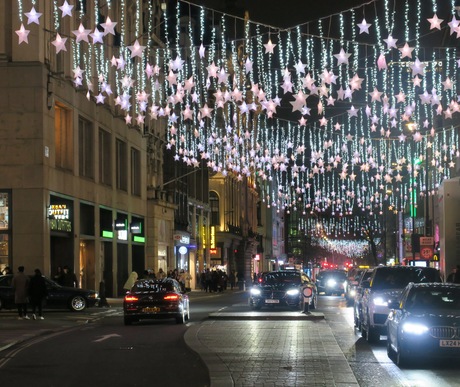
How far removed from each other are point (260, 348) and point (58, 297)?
19.1 m

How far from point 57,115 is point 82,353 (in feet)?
84.8

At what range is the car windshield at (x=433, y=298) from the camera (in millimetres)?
16734

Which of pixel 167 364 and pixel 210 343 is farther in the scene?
pixel 210 343

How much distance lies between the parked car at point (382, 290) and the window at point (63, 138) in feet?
74.9

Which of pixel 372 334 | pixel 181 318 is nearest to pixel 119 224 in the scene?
pixel 181 318

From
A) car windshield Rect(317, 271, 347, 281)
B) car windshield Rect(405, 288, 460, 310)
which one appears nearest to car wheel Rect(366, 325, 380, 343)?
car windshield Rect(405, 288, 460, 310)

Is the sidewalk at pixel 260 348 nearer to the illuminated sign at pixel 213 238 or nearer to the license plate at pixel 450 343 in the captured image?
the license plate at pixel 450 343

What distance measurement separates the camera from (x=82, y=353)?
19.3 m

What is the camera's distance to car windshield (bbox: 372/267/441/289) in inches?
901

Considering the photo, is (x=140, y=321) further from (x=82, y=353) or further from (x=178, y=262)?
(x=178, y=262)

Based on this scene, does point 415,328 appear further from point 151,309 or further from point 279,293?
point 279,293

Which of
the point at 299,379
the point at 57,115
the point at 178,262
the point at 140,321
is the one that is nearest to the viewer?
the point at 299,379

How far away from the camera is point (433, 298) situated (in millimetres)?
17078

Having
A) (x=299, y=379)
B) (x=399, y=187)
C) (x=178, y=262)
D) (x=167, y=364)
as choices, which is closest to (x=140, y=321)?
(x=167, y=364)
